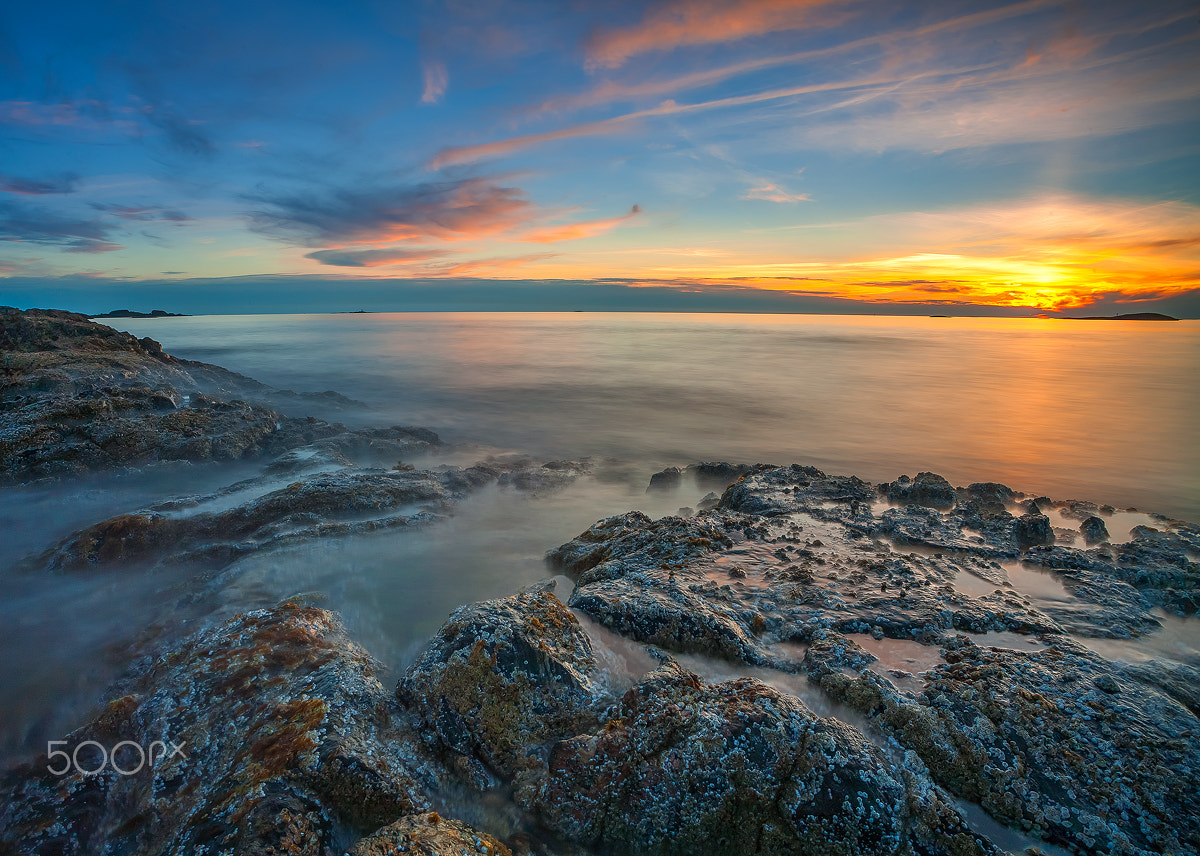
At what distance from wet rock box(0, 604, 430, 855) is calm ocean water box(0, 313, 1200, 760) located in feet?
3.91

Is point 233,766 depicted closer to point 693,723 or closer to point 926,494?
point 693,723

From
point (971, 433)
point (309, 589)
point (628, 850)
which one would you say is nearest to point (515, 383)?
point (971, 433)

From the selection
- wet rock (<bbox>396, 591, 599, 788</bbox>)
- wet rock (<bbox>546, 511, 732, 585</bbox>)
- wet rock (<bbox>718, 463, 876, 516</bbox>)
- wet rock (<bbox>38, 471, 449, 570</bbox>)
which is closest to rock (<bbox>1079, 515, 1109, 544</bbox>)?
wet rock (<bbox>718, 463, 876, 516</bbox>)

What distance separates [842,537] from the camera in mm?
7262

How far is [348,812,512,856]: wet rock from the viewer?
2.65 meters

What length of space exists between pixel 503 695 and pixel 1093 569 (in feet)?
23.1

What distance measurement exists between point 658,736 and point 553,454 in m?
12.5

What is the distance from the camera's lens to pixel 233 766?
11.4 feet

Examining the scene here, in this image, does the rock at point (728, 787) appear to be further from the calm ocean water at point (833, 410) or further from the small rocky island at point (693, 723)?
the calm ocean water at point (833, 410)

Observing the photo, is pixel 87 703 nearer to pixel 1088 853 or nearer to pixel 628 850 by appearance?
pixel 628 850

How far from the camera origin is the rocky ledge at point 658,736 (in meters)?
3.14

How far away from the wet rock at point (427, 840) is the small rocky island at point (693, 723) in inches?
0.6

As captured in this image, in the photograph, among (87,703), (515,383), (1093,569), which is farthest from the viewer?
(515,383)

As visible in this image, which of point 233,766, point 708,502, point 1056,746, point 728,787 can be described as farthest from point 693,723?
point 708,502
